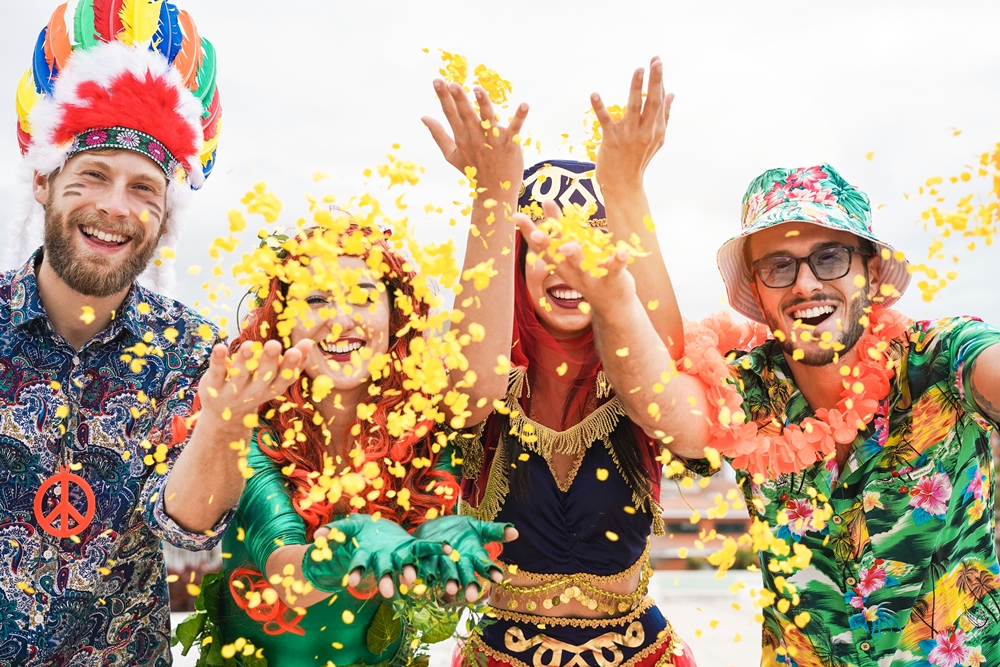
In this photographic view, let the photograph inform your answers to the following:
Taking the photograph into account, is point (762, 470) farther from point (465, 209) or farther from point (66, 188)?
point (66, 188)

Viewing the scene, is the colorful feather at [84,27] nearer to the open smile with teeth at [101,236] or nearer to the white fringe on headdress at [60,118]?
Result: the white fringe on headdress at [60,118]

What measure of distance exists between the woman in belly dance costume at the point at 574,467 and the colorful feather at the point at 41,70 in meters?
1.51

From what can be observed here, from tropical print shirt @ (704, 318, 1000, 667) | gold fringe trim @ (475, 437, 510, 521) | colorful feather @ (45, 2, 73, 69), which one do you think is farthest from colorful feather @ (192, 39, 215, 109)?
tropical print shirt @ (704, 318, 1000, 667)

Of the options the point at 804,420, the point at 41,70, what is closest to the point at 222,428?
the point at 41,70

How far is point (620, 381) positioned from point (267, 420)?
3.73 ft

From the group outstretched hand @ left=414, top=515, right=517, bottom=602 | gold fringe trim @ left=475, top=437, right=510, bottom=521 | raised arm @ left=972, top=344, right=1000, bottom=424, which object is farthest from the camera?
gold fringe trim @ left=475, top=437, right=510, bottom=521

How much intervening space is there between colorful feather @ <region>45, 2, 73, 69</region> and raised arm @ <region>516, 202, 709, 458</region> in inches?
72.3

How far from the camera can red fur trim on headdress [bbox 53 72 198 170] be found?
2.90m

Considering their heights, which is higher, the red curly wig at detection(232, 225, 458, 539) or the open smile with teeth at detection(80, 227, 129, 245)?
the open smile with teeth at detection(80, 227, 129, 245)

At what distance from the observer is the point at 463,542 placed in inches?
83.5

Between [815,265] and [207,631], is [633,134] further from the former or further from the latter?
[207,631]

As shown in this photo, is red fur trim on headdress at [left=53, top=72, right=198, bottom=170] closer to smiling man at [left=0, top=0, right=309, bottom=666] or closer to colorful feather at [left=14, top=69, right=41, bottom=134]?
smiling man at [left=0, top=0, right=309, bottom=666]

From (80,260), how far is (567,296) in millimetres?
1688

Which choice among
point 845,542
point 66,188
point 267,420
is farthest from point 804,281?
point 66,188
